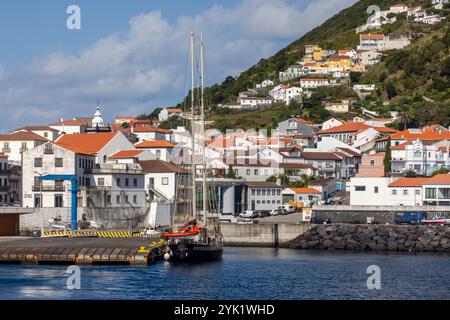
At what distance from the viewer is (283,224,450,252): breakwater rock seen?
72.0m

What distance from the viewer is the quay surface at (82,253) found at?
55250 mm

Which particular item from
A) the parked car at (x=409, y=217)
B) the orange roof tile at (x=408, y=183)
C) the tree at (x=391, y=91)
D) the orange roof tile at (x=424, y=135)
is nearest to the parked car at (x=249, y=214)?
the orange roof tile at (x=408, y=183)

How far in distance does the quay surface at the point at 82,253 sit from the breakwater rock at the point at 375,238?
18268mm

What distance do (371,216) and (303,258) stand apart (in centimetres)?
1955

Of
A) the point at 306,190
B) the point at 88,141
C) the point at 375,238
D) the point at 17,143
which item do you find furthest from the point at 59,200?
the point at 306,190

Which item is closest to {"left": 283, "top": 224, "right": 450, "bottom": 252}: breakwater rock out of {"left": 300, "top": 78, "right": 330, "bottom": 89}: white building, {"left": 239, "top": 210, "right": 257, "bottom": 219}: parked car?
{"left": 239, "top": 210, "right": 257, "bottom": 219}: parked car

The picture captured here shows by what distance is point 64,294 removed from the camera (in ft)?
135

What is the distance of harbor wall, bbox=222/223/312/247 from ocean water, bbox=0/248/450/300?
501 inches

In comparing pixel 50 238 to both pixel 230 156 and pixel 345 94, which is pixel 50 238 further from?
pixel 345 94

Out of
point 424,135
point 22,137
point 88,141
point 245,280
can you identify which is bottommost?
point 245,280

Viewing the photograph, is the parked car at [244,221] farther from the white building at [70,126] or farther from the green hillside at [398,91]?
the green hillside at [398,91]

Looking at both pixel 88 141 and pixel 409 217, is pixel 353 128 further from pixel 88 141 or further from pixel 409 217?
pixel 409 217

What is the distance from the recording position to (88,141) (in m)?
92.9

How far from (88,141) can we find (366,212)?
28.3 m
